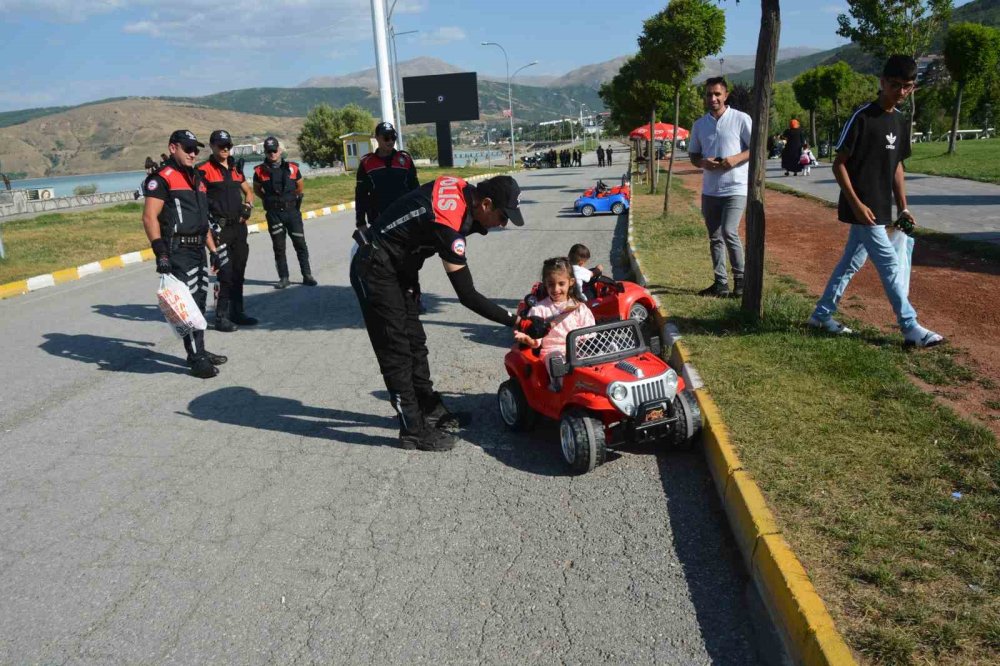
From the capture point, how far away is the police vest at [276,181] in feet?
32.9

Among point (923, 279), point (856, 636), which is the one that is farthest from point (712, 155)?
point (856, 636)

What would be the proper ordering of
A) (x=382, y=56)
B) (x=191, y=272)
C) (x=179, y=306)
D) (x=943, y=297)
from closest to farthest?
1. (x=179, y=306)
2. (x=191, y=272)
3. (x=943, y=297)
4. (x=382, y=56)

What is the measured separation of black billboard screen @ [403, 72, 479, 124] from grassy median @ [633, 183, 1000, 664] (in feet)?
198

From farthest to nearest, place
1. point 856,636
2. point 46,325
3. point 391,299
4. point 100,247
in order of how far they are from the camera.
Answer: point 100,247
point 46,325
point 391,299
point 856,636

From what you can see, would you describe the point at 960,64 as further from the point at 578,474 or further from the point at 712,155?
the point at 578,474

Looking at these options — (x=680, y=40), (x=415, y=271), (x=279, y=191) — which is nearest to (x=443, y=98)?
(x=680, y=40)

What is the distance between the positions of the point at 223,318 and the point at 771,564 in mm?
6916

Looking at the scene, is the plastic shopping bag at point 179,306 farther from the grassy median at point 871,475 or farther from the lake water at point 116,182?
the lake water at point 116,182

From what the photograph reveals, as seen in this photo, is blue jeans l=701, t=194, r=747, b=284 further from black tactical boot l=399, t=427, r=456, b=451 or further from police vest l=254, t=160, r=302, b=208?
police vest l=254, t=160, r=302, b=208

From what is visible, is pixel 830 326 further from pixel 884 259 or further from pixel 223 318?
pixel 223 318

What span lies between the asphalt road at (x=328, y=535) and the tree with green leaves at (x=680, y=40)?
12.5 meters

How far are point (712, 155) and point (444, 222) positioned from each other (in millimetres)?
4415

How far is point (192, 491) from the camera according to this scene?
4344 mm

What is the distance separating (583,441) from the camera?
164 inches
